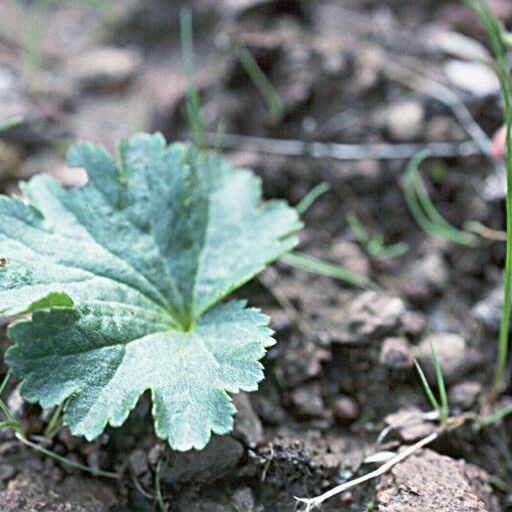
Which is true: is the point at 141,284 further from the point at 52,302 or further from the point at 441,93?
the point at 441,93

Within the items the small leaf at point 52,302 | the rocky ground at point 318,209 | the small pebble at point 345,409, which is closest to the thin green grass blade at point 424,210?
the rocky ground at point 318,209

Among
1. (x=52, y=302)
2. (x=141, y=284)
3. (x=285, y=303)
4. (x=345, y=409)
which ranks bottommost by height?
(x=345, y=409)

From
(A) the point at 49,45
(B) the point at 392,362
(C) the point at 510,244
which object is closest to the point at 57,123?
(A) the point at 49,45

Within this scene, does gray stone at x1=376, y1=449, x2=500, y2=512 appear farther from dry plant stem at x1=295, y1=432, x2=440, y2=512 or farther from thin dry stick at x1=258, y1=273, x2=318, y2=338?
thin dry stick at x1=258, y1=273, x2=318, y2=338

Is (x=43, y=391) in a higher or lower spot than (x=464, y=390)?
higher

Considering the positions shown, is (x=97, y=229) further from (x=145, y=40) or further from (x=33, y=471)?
(x=145, y=40)

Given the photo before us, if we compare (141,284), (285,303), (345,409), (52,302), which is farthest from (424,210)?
(52,302)
